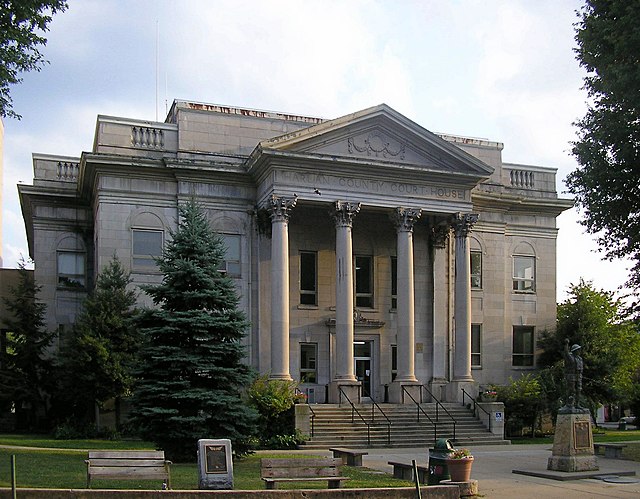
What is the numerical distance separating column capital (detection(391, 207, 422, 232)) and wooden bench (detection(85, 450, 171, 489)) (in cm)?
1974

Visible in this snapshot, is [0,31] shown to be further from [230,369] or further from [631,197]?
[631,197]

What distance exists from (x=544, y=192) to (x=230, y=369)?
76.8 feet

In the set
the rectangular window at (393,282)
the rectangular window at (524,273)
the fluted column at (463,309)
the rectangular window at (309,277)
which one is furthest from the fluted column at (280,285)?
the rectangular window at (524,273)

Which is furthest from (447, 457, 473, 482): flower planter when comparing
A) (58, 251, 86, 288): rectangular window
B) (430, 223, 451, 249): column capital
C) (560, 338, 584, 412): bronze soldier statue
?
(58, 251, 86, 288): rectangular window

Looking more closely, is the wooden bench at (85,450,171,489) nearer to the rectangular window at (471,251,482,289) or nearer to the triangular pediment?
the triangular pediment

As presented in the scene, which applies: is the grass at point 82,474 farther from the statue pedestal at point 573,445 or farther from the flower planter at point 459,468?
the statue pedestal at point 573,445

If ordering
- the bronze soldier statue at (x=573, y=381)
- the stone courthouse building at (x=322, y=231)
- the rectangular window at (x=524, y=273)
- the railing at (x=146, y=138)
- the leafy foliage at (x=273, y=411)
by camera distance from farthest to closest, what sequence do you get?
the rectangular window at (x=524, y=273) < the railing at (x=146, y=138) < the stone courthouse building at (x=322, y=231) < the leafy foliage at (x=273, y=411) < the bronze soldier statue at (x=573, y=381)

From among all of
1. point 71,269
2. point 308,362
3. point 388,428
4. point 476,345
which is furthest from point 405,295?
point 71,269

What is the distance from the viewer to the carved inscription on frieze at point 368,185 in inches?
1239

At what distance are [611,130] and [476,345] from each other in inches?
640

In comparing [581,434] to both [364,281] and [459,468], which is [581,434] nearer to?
[459,468]

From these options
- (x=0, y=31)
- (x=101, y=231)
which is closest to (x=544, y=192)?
(x=101, y=231)

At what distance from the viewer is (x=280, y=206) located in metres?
31.0

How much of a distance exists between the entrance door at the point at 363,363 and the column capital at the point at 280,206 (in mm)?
7268
